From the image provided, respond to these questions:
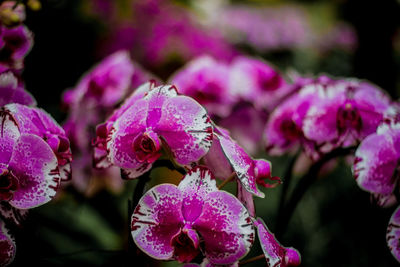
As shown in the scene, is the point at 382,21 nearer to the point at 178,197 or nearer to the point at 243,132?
the point at 243,132

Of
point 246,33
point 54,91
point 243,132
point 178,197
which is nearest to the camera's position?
point 178,197

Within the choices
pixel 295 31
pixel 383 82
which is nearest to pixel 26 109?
pixel 383 82

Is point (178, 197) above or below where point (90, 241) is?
above

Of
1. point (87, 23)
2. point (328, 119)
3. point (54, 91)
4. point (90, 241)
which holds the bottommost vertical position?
point (90, 241)

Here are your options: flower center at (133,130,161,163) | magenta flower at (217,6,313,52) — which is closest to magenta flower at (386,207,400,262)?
flower center at (133,130,161,163)

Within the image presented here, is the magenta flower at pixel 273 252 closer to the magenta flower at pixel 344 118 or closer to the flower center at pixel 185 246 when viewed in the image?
the flower center at pixel 185 246

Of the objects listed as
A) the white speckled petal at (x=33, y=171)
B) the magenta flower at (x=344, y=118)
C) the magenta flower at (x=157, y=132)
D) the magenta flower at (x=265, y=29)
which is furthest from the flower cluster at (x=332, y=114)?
the magenta flower at (x=265, y=29)

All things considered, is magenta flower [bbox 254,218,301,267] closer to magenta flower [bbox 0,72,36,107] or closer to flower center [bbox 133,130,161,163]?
flower center [bbox 133,130,161,163]
